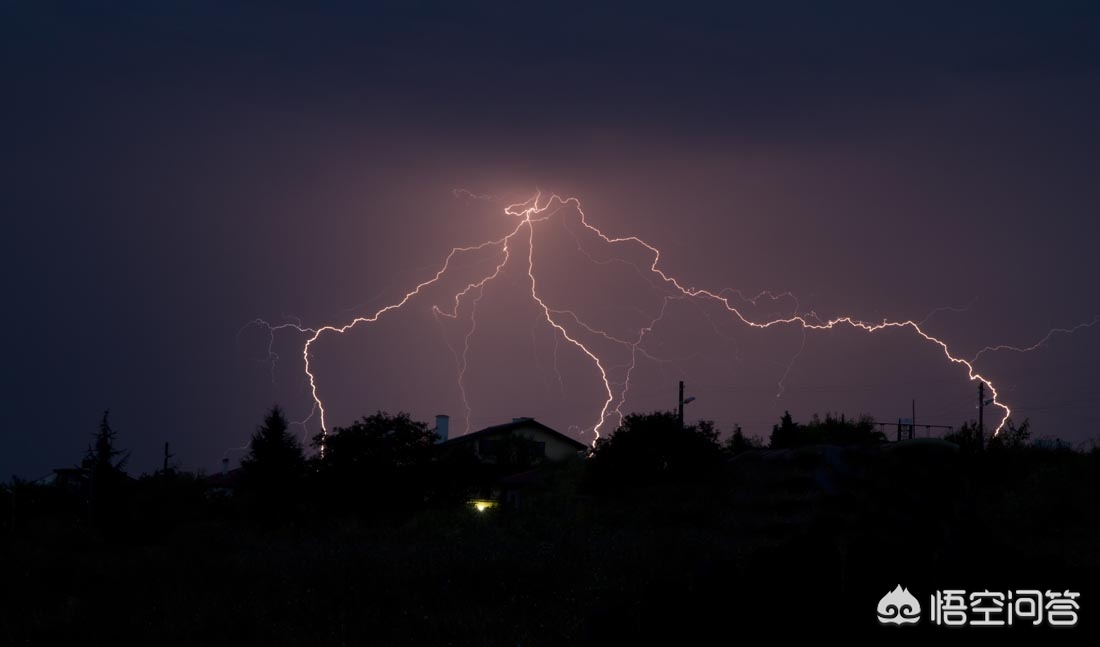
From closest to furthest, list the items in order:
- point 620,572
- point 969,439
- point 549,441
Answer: point 620,572
point 969,439
point 549,441

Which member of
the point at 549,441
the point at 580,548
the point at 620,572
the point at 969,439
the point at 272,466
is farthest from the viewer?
the point at 549,441

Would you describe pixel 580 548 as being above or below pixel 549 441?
below

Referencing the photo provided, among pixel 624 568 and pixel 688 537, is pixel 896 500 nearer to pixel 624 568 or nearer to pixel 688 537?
pixel 624 568

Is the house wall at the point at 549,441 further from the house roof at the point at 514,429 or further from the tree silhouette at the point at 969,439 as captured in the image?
the tree silhouette at the point at 969,439

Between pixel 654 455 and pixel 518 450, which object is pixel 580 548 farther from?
pixel 518 450

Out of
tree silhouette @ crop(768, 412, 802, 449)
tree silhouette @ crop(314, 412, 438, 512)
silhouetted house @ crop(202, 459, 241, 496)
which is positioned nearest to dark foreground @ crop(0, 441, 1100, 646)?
tree silhouette @ crop(314, 412, 438, 512)

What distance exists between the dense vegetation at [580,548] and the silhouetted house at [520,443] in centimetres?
2656

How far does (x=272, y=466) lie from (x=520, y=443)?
24.0 m

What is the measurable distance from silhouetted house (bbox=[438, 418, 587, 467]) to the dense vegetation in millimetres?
26557

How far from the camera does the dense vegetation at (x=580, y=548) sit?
5145 mm

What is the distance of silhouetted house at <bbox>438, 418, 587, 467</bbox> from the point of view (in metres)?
63.1

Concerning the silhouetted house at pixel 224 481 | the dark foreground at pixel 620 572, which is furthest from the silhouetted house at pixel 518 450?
the dark foreground at pixel 620 572

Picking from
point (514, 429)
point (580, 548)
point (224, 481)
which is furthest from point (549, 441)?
point (580, 548)

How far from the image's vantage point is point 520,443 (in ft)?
210
